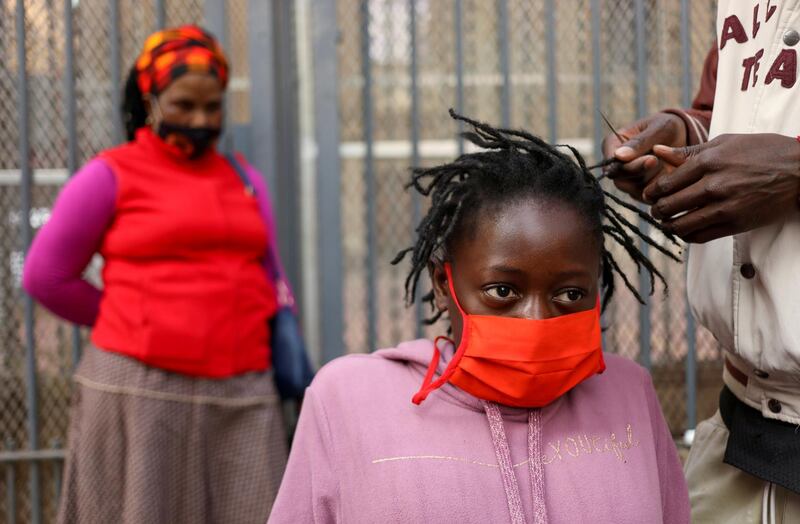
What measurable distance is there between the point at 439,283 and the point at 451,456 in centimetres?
34

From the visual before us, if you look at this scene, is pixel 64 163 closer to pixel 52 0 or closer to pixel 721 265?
pixel 52 0

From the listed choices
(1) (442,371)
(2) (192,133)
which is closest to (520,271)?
(1) (442,371)

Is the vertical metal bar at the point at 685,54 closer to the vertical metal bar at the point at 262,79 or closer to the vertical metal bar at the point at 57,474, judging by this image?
the vertical metal bar at the point at 262,79

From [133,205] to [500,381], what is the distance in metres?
1.63

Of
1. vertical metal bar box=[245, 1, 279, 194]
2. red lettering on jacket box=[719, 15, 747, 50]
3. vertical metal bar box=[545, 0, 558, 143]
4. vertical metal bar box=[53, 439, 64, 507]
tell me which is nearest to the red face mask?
red lettering on jacket box=[719, 15, 747, 50]

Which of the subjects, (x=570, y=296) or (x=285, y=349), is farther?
(x=285, y=349)

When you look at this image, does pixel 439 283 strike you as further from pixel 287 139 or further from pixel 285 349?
pixel 287 139

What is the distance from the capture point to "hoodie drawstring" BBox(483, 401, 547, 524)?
150cm

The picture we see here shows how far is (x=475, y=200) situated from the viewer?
64.5 inches

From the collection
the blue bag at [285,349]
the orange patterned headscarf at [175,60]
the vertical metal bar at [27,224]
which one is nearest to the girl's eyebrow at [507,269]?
the blue bag at [285,349]

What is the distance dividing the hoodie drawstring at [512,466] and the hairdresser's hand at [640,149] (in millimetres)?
446

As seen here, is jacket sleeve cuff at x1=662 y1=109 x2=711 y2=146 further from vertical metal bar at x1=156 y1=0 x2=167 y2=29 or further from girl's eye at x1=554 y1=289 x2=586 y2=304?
vertical metal bar at x1=156 y1=0 x2=167 y2=29

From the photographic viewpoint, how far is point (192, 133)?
9.53 ft

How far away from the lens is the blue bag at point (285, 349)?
9.91 ft
